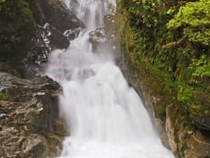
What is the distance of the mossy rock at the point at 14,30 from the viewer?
14.7m

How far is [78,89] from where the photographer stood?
567 inches

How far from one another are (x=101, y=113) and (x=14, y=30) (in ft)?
16.3

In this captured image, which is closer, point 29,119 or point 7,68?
point 29,119

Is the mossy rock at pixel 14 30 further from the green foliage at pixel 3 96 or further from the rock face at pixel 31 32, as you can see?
the green foliage at pixel 3 96

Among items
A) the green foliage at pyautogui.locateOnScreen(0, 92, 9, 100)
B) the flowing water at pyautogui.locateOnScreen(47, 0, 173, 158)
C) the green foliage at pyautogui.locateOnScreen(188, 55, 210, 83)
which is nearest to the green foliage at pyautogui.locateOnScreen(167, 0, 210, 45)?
the green foliage at pyautogui.locateOnScreen(188, 55, 210, 83)

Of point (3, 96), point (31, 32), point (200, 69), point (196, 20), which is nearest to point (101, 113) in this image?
point (3, 96)

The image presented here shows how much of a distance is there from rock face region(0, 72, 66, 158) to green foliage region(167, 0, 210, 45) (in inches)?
209

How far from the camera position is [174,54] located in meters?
9.87

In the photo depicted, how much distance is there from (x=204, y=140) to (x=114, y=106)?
5114 millimetres

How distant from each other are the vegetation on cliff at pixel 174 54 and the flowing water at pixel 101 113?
1.67 meters

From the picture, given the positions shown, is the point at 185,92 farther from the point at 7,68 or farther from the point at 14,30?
the point at 14,30

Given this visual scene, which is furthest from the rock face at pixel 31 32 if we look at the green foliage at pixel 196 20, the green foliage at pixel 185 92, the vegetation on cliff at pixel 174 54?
the green foliage at pixel 185 92

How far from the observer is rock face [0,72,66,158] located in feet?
35.8

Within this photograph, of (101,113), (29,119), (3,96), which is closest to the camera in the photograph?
(29,119)
